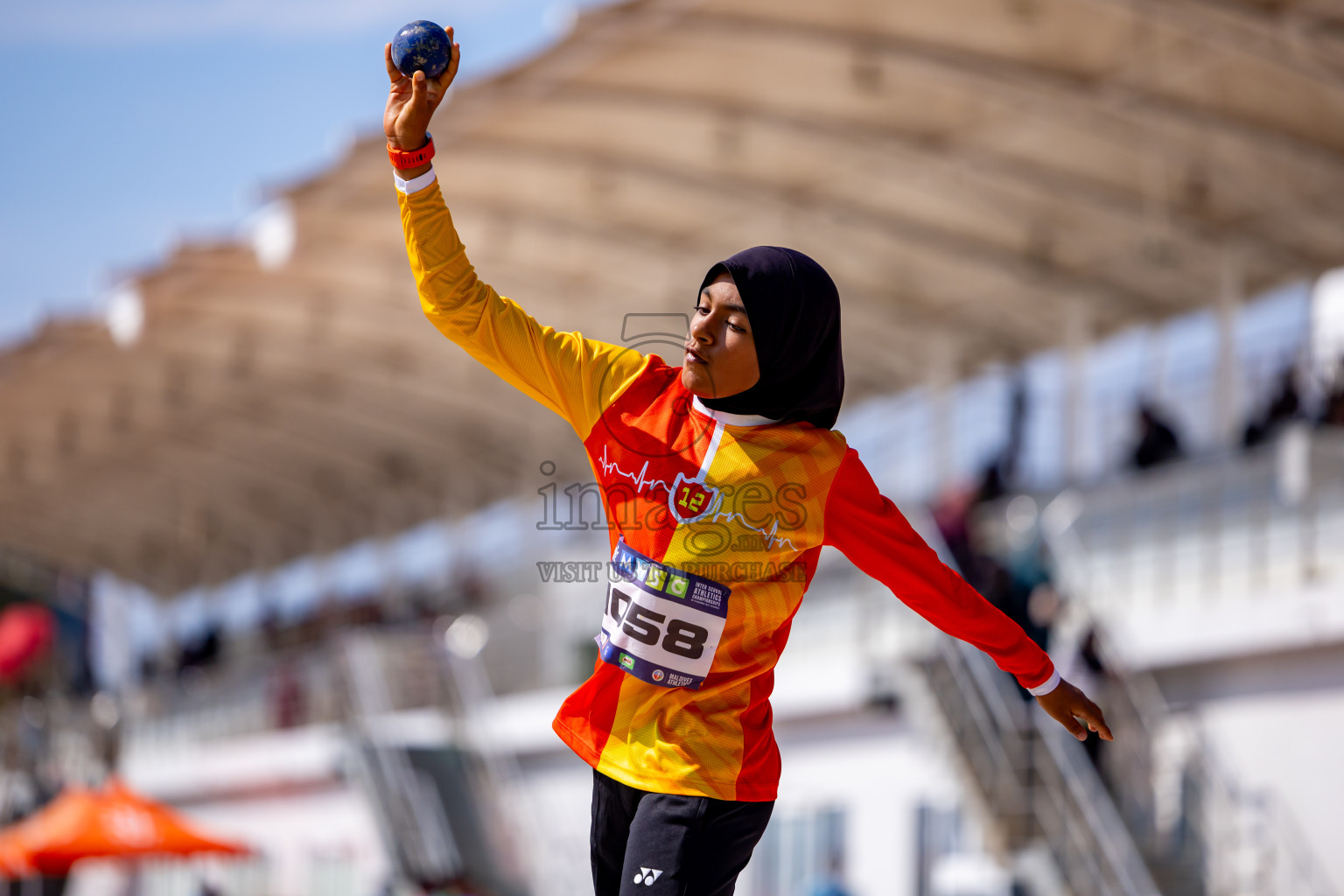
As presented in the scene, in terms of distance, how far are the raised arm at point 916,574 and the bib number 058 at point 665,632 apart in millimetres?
401

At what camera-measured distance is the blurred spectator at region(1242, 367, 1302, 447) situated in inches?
535

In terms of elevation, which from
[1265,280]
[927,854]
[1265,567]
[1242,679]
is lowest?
[927,854]

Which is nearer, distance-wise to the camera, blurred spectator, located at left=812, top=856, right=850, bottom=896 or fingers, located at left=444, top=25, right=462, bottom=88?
fingers, located at left=444, top=25, right=462, bottom=88

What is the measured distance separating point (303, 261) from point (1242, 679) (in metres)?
12.0

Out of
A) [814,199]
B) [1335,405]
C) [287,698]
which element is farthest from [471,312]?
[287,698]

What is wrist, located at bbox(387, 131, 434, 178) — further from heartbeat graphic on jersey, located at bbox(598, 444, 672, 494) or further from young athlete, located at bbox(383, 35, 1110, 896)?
heartbeat graphic on jersey, located at bbox(598, 444, 672, 494)

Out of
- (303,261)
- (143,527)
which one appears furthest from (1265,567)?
(143,527)

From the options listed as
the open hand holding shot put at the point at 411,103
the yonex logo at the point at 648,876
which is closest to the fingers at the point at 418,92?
the open hand holding shot put at the point at 411,103

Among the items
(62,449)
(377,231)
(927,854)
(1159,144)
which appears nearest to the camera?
(927,854)

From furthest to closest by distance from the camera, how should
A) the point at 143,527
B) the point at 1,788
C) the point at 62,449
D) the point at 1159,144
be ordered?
the point at 143,527
the point at 62,449
the point at 1,788
the point at 1159,144

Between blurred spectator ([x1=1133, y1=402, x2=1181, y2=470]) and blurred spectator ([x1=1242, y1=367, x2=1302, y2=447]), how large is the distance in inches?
30.0

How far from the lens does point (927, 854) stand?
13.5 meters

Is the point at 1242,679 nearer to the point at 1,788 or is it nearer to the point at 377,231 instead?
the point at 377,231

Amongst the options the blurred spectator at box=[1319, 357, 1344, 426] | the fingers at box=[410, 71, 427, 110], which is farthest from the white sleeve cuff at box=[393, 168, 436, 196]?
the blurred spectator at box=[1319, 357, 1344, 426]
